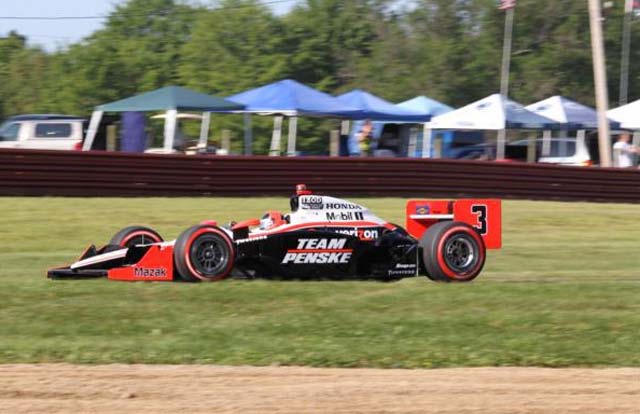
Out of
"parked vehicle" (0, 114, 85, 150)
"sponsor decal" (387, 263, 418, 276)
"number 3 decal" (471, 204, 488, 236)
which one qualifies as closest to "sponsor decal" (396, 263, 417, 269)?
"sponsor decal" (387, 263, 418, 276)

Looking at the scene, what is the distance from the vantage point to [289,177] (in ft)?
68.0

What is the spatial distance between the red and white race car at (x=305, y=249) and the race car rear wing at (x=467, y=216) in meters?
0.01

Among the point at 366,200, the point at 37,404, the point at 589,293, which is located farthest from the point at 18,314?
the point at 366,200

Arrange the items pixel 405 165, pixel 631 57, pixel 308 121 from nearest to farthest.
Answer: pixel 405 165
pixel 308 121
pixel 631 57

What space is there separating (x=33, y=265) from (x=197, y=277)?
3234 mm

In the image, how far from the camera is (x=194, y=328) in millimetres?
8266

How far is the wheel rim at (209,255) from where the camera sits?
9.75m

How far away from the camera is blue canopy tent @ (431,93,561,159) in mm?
29453

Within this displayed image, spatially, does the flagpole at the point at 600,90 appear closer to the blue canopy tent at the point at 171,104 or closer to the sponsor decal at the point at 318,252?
the blue canopy tent at the point at 171,104

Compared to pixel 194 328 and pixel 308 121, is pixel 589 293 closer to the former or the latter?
pixel 194 328

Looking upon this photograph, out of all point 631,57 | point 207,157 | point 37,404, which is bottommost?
point 37,404

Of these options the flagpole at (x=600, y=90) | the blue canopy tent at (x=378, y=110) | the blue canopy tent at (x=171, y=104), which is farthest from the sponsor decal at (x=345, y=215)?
the blue canopy tent at (x=378, y=110)

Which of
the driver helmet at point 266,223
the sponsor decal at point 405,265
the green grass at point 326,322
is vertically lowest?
the green grass at point 326,322

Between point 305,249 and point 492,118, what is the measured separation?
Answer: 20107 millimetres
